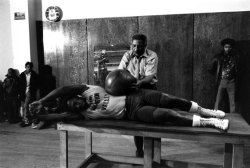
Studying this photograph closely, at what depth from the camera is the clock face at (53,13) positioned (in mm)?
5500

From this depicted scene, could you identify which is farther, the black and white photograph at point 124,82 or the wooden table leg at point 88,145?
the wooden table leg at point 88,145

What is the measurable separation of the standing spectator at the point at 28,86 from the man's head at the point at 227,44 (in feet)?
11.8

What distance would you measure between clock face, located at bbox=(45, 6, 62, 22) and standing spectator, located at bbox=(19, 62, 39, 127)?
105 cm

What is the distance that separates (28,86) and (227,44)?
3.83 meters

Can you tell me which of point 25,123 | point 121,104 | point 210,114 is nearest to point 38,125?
point 25,123

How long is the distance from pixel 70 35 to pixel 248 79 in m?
3.54

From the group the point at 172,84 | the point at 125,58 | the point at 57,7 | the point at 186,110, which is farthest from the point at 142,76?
the point at 57,7

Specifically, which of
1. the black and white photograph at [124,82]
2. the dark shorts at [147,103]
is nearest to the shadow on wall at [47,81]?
the black and white photograph at [124,82]

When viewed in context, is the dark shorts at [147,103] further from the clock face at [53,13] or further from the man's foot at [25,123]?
the clock face at [53,13]

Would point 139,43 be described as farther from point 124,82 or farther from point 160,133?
point 160,133

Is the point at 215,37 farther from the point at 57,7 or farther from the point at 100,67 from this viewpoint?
the point at 57,7

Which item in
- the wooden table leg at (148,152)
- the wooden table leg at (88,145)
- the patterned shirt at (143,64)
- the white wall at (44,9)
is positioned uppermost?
the white wall at (44,9)

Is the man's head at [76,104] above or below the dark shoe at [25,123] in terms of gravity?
above

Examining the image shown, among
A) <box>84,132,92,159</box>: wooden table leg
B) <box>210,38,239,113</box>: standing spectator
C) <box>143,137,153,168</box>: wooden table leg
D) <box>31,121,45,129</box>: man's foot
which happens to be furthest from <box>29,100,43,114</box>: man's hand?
<box>210,38,239,113</box>: standing spectator
